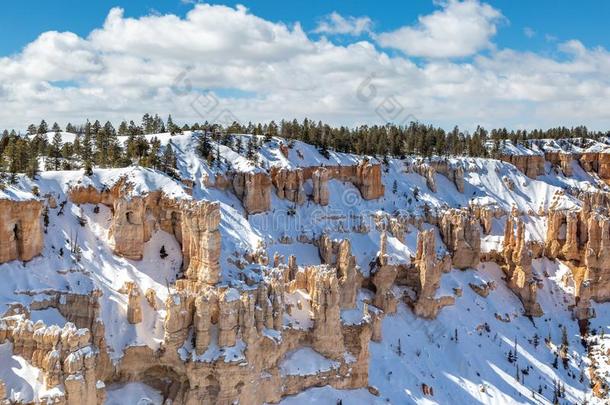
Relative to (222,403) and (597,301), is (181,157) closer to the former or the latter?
(222,403)

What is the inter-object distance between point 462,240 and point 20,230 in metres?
45.3

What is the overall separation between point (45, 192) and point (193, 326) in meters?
16.3

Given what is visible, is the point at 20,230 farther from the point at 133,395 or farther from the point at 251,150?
the point at 251,150

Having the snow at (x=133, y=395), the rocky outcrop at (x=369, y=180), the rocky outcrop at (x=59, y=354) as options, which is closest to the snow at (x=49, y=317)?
the rocky outcrop at (x=59, y=354)

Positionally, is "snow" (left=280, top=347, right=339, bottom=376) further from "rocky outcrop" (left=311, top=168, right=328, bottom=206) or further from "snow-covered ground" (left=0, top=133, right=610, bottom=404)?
"rocky outcrop" (left=311, top=168, right=328, bottom=206)

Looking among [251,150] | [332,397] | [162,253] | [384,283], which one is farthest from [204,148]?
[332,397]

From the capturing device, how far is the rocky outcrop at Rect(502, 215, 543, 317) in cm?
6100

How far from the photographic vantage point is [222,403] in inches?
1271

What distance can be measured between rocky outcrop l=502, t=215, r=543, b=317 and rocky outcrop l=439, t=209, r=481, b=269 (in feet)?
15.4

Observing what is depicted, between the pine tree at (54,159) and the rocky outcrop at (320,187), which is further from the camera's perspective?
the rocky outcrop at (320,187)

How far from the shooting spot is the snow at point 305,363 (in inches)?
1446

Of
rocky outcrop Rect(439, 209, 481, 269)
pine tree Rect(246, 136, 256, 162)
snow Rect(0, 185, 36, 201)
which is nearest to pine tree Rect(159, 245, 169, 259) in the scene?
snow Rect(0, 185, 36, 201)

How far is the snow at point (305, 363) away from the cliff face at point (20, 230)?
18322 mm

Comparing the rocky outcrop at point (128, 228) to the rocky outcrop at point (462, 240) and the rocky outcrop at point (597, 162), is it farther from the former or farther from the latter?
the rocky outcrop at point (597, 162)
